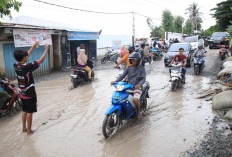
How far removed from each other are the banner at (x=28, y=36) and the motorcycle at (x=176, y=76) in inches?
307

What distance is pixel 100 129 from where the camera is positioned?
4.67 meters

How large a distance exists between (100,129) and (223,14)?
26.1 m

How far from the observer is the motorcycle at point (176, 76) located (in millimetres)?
7687

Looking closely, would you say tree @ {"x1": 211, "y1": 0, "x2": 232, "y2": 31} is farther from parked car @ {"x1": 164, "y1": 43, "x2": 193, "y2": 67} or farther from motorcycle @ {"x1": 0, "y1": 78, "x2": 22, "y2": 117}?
motorcycle @ {"x1": 0, "y1": 78, "x2": 22, "y2": 117}

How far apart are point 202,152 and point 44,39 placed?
35.3 ft

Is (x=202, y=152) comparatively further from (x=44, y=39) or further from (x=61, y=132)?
(x=44, y=39)

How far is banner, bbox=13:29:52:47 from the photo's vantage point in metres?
10.3

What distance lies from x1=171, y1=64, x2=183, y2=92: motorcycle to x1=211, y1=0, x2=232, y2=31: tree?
A: 21.0 m

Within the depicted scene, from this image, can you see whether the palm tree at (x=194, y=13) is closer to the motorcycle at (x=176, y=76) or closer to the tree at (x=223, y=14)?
the tree at (x=223, y=14)

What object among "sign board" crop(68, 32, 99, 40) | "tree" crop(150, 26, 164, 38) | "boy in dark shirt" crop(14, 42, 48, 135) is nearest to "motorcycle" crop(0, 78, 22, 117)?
"boy in dark shirt" crop(14, 42, 48, 135)

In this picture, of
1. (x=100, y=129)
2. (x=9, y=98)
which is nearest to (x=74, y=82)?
(x=9, y=98)

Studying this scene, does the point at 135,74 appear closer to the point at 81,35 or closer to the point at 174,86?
the point at 174,86

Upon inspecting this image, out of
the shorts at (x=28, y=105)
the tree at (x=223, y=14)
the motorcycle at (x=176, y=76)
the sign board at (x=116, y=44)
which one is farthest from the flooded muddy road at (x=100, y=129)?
the tree at (x=223, y=14)

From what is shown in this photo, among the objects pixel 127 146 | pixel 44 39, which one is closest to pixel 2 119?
pixel 127 146
